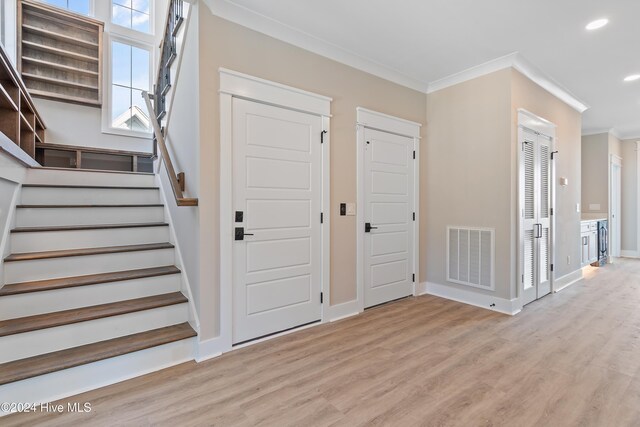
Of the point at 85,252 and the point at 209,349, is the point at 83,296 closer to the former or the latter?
the point at 85,252

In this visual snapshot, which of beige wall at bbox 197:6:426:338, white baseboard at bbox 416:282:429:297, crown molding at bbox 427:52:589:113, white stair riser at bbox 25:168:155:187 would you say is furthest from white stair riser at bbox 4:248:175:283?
crown molding at bbox 427:52:589:113

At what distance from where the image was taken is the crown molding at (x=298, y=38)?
2.53 meters

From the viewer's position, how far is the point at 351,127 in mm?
3416

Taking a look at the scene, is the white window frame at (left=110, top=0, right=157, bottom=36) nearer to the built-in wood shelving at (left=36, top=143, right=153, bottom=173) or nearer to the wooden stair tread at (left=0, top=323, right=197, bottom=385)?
the built-in wood shelving at (left=36, top=143, right=153, bottom=173)

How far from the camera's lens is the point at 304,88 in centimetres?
303

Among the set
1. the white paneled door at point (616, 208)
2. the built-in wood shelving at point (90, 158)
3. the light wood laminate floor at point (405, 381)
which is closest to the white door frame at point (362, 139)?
the light wood laminate floor at point (405, 381)

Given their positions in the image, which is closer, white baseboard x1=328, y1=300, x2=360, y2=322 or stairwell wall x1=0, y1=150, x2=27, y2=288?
stairwell wall x1=0, y1=150, x2=27, y2=288

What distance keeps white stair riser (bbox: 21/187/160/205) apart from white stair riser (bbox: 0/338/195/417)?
1.86m

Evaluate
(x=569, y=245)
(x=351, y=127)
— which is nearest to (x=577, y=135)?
(x=569, y=245)

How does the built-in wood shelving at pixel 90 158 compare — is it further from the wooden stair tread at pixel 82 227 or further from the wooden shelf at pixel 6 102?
the wooden stair tread at pixel 82 227

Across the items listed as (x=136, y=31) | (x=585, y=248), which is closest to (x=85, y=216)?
(x=136, y=31)

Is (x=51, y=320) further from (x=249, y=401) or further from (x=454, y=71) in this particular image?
(x=454, y=71)

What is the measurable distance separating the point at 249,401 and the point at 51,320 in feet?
4.75

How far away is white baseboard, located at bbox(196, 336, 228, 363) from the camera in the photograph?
238cm
